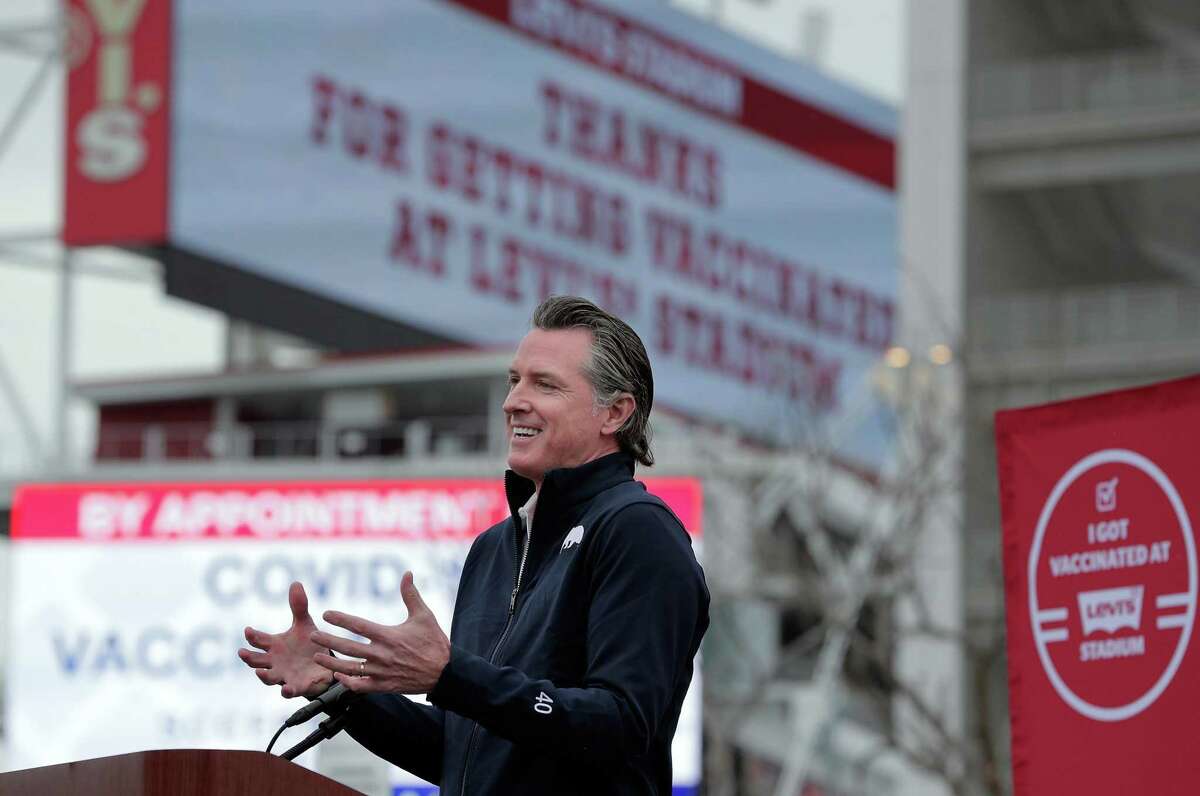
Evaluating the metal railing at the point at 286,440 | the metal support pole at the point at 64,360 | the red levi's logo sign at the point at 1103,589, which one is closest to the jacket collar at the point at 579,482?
the red levi's logo sign at the point at 1103,589

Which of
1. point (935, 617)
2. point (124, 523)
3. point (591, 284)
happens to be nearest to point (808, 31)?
point (591, 284)

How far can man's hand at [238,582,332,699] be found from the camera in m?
4.00

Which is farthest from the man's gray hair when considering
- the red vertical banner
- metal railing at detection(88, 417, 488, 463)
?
metal railing at detection(88, 417, 488, 463)

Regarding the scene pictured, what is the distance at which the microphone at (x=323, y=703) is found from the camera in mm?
3906

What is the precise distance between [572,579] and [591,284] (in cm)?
3466

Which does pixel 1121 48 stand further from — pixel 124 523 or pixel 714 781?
pixel 124 523

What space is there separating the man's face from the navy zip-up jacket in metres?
0.05

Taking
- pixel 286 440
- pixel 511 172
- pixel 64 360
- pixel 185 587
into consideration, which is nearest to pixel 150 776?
pixel 185 587

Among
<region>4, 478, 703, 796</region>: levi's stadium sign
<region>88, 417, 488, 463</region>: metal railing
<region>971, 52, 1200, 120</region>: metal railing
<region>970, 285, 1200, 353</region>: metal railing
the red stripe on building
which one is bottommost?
<region>4, 478, 703, 796</region>: levi's stadium sign

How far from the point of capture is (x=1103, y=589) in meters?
5.18

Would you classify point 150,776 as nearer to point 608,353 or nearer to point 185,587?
point 608,353

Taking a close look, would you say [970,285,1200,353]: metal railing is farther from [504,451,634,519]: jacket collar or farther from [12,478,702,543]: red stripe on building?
[504,451,634,519]: jacket collar

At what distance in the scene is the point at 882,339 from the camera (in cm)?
4444

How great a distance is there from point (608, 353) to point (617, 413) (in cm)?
11
